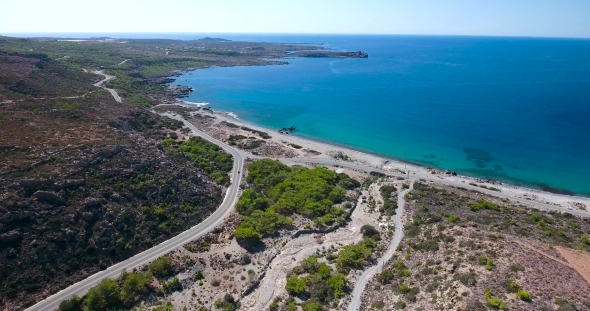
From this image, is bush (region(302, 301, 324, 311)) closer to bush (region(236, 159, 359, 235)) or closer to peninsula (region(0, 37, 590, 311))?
peninsula (region(0, 37, 590, 311))

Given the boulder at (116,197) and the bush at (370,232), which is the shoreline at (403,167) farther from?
the boulder at (116,197)

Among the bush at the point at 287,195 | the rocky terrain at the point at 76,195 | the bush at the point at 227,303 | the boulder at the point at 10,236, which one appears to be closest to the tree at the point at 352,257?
the bush at the point at 287,195

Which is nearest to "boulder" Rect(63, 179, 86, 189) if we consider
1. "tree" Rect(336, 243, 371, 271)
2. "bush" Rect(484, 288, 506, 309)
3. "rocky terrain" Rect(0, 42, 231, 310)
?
"rocky terrain" Rect(0, 42, 231, 310)

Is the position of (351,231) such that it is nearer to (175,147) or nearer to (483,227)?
(483,227)

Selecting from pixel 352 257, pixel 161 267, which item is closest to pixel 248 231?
pixel 161 267

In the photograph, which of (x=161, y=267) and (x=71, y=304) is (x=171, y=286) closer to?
(x=161, y=267)
